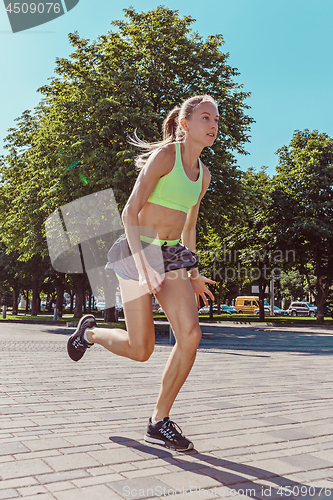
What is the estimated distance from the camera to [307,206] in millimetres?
32219

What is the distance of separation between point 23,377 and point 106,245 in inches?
633

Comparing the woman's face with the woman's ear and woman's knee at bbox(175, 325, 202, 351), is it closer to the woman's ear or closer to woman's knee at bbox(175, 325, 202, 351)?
the woman's ear

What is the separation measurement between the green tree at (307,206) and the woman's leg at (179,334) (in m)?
28.0

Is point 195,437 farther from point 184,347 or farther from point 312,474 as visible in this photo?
point 312,474

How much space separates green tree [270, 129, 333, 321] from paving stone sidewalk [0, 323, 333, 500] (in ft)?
80.8

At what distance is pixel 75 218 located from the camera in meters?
21.0

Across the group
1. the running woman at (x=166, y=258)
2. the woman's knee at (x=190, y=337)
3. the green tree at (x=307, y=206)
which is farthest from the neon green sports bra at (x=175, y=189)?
the green tree at (x=307, y=206)

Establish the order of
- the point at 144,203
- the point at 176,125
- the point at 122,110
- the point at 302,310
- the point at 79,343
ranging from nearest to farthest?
the point at 144,203
the point at 176,125
the point at 79,343
the point at 122,110
the point at 302,310

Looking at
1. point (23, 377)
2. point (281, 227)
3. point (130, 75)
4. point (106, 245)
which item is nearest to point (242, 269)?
point (281, 227)

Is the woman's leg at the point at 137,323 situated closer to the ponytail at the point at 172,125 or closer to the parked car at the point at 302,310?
the ponytail at the point at 172,125

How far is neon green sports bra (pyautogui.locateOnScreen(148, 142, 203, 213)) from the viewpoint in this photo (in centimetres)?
363

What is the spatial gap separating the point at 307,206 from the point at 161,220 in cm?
2992

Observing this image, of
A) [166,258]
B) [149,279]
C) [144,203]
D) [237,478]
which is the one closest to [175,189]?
[144,203]

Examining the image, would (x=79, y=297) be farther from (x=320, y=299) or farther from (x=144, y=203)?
(x=144, y=203)
